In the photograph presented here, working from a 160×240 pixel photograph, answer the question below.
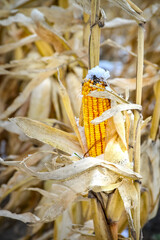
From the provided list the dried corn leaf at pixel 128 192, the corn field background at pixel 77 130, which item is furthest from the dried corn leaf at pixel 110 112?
the dried corn leaf at pixel 128 192

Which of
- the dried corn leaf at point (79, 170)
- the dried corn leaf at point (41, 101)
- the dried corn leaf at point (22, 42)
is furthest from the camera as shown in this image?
the dried corn leaf at point (41, 101)

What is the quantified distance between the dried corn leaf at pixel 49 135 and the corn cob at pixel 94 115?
0.04 metres

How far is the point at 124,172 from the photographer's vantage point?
427mm

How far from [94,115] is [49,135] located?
0.09 meters

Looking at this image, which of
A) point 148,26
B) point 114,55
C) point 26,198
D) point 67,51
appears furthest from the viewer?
point 114,55

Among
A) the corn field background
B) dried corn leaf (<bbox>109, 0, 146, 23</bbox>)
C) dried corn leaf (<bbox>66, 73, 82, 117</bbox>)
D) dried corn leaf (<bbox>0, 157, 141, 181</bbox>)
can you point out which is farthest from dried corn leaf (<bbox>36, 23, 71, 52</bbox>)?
dried corn leaf (<bbox>0, 157, 141, 181</bbox>)

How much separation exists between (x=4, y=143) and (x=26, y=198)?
24cm

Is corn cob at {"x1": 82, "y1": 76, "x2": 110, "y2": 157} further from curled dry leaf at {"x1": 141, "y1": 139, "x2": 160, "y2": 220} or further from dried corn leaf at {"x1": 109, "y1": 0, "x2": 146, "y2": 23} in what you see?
curled dry leaf at {"x1": 141, "y1": 139, "x2": 160, "y2": 220}

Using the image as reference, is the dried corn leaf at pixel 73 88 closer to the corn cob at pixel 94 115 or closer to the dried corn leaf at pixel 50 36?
the dried corn leaf at pixel 50 36

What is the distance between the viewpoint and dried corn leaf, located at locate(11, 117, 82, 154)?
474 millimetres

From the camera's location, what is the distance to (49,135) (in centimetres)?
49

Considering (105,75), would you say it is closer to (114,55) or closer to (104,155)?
(104,155)

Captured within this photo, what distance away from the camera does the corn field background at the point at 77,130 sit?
441 millimetres

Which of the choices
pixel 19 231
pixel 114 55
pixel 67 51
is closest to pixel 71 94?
pixel 67 51
